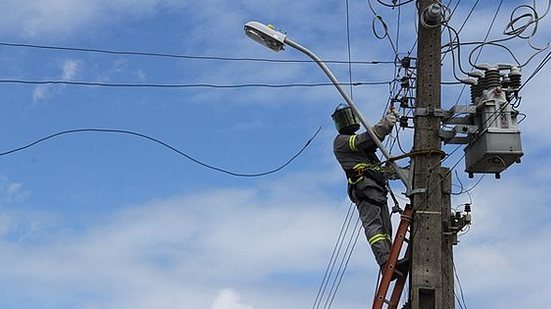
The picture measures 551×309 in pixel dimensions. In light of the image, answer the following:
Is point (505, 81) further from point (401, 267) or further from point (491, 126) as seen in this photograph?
point (401, 267)

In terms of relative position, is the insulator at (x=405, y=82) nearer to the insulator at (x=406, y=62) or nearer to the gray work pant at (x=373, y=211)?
the insulator at (x=406, y=62)

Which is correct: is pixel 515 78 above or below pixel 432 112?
above

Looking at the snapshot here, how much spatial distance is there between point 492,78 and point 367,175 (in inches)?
57.2

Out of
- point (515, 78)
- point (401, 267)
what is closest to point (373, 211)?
point (401, 267)

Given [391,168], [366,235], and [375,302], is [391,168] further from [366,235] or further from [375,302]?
[375,302]

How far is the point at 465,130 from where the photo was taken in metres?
8.95

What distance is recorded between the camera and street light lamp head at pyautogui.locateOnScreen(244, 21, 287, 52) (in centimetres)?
904

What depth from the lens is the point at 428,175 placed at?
8.84 meters

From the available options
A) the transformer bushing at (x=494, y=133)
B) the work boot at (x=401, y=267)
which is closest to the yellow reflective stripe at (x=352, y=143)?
the transformer bushing at (x=494, y=133)

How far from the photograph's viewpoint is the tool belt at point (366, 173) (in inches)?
369

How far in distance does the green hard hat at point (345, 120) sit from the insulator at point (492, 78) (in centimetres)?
132

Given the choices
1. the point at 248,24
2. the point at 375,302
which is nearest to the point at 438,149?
the point at 375,302

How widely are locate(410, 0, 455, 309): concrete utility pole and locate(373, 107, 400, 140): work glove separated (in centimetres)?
21

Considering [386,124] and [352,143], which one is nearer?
[386,124]
